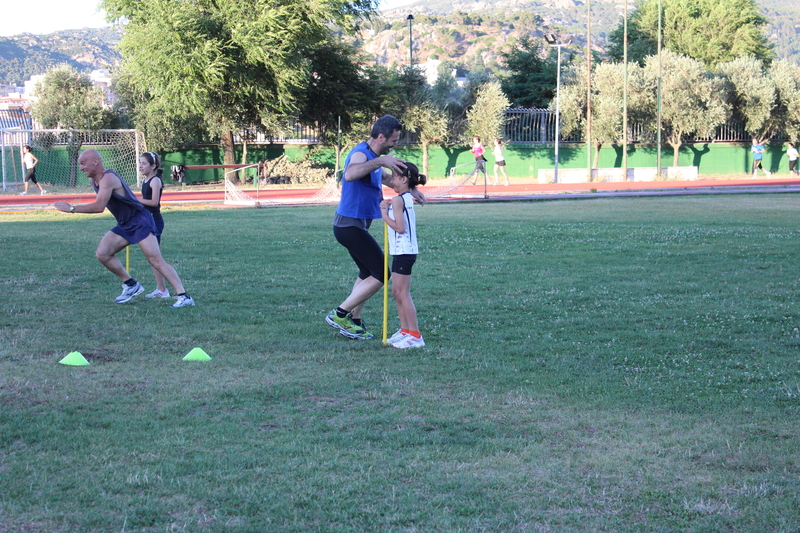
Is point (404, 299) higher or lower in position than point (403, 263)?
lower

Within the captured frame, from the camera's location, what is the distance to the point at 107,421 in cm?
468

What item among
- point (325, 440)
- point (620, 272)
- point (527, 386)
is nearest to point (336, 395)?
point (325, 440)

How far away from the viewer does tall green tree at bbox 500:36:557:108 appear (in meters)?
49.9

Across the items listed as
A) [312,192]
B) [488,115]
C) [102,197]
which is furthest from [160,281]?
[488,115]

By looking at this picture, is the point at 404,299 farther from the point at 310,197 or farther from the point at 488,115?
the point at 488,115

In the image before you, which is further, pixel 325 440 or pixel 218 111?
pixel 218 111

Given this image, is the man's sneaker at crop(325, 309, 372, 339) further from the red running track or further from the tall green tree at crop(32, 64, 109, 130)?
the tall green tree at crop(32, 64, 109, 130)

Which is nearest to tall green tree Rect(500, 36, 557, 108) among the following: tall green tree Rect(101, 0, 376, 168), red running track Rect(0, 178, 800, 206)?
red running track Rect(0, 178, 800, 206)

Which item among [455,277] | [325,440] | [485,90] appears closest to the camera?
[325,440]

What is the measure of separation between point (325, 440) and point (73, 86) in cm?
3766

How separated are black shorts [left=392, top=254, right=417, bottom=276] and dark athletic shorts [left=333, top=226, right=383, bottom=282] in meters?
0.23

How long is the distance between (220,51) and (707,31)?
42.4 metres

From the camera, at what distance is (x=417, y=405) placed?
5.03 metres

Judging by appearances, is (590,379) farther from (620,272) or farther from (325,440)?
(620,272)
